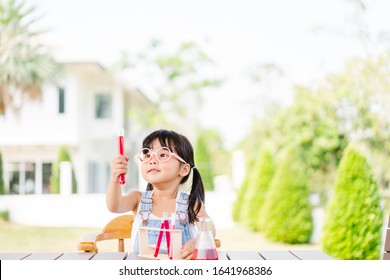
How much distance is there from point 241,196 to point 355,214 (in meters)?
4.51

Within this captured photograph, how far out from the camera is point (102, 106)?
612 inches

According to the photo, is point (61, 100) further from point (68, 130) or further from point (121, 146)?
point (121, 146)

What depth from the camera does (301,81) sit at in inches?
603

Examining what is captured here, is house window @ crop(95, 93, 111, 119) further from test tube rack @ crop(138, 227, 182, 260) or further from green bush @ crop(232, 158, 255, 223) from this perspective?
test tube rack @ crop(138, 227, 182, 260)

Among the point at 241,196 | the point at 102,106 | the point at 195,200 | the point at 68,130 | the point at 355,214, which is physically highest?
the point at 102,106

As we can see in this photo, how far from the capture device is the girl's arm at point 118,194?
1697 mm

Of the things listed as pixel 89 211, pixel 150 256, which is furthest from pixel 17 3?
pixel 150 256

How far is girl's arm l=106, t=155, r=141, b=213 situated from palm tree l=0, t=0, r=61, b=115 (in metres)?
12.7

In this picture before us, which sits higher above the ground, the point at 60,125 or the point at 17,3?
the point at 17,3

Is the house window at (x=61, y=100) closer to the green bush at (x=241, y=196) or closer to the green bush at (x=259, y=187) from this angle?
the green bush at (x=241, y=196)

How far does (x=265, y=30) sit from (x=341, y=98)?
669cm

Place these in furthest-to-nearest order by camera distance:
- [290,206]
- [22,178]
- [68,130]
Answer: [68,130], [22,178], [290,206]

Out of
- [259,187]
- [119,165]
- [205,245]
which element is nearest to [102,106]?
[259,187]
